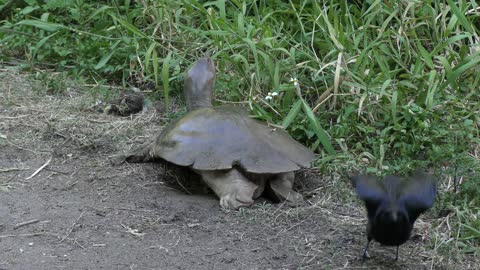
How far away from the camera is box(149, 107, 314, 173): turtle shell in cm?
446

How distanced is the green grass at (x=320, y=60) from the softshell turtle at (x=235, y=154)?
0.27 metres

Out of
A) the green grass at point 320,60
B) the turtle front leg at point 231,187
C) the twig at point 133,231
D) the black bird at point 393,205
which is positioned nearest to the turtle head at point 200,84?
the green grass at point 320,60

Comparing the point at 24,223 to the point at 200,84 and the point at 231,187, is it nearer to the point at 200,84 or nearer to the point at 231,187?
the point at 231,187

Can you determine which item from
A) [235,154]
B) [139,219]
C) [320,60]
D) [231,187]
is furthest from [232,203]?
[320,60]

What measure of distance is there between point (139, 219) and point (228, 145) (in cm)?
62

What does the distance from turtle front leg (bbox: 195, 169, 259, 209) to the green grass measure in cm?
51

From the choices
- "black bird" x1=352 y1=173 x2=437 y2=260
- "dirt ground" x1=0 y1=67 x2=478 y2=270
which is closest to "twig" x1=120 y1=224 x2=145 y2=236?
"dirt ground" x1=0 y1=67 x2=478 y2=270

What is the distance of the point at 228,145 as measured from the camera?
450 centimetres

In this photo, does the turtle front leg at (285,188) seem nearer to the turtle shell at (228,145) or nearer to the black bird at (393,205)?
the turtle shell at (228,145)

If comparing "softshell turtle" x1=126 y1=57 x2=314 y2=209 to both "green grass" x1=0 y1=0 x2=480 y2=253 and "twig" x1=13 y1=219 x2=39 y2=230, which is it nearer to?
"green grass" x1=0 y1=0 x2=480 y2=253

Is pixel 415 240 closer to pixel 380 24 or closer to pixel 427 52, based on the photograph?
pixel 427 52

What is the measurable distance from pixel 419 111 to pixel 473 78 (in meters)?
0.59

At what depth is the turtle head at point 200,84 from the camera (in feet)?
17.1

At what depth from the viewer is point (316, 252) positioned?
3.96m
